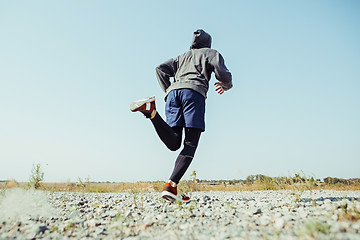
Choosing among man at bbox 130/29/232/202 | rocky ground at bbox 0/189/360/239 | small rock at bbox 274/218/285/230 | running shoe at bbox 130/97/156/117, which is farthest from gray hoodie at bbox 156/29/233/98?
small rock at bbox 274/218/285/230

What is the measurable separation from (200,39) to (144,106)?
1.54m

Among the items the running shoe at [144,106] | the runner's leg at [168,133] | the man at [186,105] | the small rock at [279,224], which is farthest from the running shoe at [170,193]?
the small rock at [279,224]

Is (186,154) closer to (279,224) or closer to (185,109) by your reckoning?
(185,109)

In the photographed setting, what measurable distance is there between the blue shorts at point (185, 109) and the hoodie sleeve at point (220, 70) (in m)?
0.37

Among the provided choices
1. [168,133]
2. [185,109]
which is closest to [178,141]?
[168,133]

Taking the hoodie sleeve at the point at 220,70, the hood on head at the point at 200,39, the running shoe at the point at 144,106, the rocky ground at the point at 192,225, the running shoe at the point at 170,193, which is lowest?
the rocky ground at the point at 192,225

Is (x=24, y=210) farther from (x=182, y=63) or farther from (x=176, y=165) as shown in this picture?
(x=182, y=63)

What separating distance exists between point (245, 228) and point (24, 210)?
226cm

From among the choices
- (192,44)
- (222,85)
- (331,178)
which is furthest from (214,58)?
(331,178)

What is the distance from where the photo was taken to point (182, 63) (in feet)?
11.3

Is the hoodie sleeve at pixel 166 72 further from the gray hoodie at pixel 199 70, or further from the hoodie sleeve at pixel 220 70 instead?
the hoodie sleeve at pixel 220 70

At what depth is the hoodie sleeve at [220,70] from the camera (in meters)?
3.13

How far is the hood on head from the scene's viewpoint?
3580 mm

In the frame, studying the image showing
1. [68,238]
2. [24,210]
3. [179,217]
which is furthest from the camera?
[24,210]
